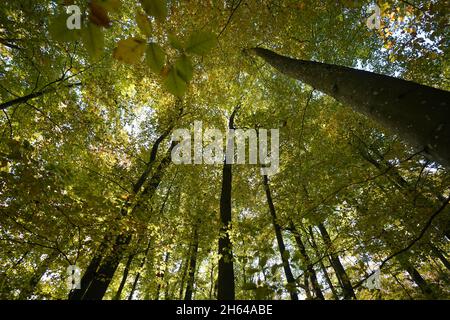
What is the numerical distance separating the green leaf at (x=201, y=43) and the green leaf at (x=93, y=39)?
0.28 meters

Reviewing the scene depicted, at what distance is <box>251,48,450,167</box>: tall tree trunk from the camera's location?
1340 mm

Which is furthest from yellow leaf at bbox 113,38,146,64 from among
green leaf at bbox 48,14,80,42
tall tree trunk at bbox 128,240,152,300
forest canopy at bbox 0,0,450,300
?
tall tree trunk at bbox 128,240,152,300

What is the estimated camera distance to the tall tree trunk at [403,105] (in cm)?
134

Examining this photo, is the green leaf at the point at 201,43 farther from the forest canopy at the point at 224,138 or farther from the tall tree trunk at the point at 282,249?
the tall tree trunk at the point at 282,249

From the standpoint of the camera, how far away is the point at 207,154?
14.3 metres

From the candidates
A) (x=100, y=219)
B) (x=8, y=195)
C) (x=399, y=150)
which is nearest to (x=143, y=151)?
(x=100, y=219)

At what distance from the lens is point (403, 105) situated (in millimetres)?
1579

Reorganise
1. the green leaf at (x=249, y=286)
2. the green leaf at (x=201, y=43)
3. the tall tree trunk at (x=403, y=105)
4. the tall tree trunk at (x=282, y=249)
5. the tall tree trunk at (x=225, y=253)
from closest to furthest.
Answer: the green leaf at (x=201, y=43), the tall tree trunk at (x=403, y=105), the green leaf at (x=249, y=286), the tall tree trunk at (x=282, y=249), the tall tree trunk at (x=225, y=253)

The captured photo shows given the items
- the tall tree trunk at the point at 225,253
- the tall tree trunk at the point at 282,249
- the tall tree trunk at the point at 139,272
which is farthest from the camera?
the tall tree trunk at the point at 139,272

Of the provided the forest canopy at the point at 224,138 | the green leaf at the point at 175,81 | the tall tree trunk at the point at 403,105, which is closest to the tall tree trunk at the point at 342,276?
the forest canopy at the point at 224,138

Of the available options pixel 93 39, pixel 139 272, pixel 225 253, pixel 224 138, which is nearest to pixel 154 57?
pixel 93 39

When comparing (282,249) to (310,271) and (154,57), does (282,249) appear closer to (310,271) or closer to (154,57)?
(310,271)
